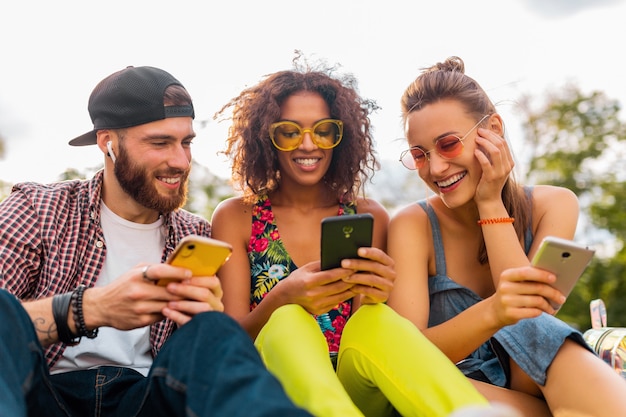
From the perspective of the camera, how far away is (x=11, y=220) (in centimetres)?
290

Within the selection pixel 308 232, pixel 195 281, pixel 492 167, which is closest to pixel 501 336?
pixel 492 167

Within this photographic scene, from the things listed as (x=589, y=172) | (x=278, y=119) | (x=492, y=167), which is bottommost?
(x=589, y=172)

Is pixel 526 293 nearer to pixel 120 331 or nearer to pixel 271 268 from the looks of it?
pixel 271 268

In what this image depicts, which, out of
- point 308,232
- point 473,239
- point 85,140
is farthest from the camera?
point 308,232

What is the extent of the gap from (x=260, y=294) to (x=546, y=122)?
16118 mm

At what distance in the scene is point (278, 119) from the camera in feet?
11.9

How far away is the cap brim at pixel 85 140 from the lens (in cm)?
350

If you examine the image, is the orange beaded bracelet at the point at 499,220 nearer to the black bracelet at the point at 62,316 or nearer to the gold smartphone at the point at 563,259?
the gold smartphone at the point at 563,259

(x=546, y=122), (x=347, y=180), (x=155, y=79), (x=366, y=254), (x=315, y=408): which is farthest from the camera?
(x=546, y=122)

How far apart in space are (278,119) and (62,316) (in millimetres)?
1750

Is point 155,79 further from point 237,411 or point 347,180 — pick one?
point 237,411

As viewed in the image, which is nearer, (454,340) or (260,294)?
(454,340)

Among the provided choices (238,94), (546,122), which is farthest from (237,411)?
(546,122)

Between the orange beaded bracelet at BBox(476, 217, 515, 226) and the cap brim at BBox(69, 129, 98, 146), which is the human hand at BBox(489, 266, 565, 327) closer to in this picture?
the orange beaded bracelet at BBox(476, 217, 515, 226)
